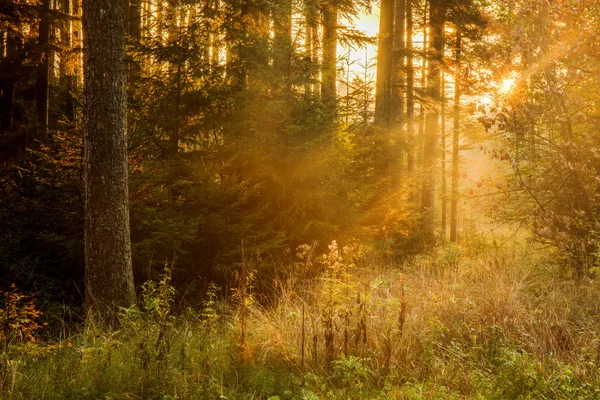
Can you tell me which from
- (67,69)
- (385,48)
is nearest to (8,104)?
(67,69)

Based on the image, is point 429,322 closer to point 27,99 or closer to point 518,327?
point 518,327

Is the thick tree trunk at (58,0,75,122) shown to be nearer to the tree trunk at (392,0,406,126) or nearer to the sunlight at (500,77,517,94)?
the tree trunk at (392,0,406,126)

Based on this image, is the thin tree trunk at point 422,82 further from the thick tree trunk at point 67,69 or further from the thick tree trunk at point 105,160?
the thick tree trunk at point 67,69

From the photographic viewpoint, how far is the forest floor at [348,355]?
420 centimetres

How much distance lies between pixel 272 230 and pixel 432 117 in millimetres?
11324

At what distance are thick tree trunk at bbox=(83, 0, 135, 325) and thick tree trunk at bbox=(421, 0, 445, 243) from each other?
10053mm

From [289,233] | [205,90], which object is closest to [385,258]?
[289,233]

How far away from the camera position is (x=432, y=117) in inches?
715

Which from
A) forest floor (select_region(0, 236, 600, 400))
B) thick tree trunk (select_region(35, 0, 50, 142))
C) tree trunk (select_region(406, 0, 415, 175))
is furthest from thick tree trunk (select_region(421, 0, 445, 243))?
thick tree trunk (select_region(35, 0, 50, 142))

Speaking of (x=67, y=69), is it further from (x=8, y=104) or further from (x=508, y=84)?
(x=508, y=84)

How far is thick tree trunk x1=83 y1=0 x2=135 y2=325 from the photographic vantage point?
6391mm

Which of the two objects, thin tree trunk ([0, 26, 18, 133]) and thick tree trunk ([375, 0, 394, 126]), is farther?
thin tree trunk ([0, 26, 18, 133])

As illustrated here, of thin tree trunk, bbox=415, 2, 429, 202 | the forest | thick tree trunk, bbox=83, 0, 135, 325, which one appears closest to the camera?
the forest

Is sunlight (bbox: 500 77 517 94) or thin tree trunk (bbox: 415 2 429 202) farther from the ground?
thin tree trunk (bbox: 415 2 429 202)
